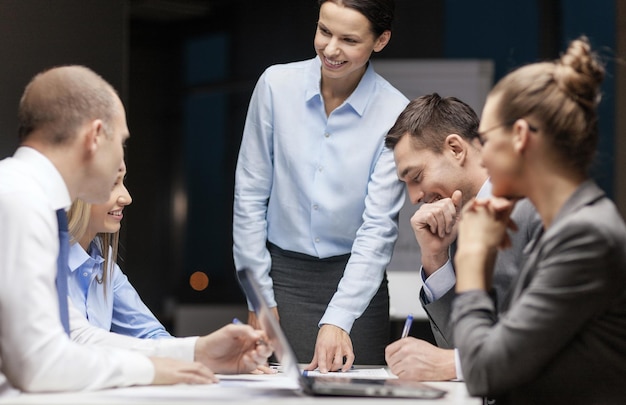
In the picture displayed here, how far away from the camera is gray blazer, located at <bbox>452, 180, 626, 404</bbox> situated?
1.78 meters

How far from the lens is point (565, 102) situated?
6.22ft

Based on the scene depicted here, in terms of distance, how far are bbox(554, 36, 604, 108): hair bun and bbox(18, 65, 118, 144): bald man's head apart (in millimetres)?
945

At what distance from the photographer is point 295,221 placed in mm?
3420

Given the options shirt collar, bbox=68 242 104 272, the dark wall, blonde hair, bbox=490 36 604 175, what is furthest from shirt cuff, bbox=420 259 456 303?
the dark wall

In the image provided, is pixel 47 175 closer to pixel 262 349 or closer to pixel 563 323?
pixel 262 349

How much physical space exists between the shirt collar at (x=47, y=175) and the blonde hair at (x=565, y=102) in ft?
2.96

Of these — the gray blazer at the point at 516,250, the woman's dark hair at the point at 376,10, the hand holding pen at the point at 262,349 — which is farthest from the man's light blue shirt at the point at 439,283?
the woman's dark hair at the point at 376,10

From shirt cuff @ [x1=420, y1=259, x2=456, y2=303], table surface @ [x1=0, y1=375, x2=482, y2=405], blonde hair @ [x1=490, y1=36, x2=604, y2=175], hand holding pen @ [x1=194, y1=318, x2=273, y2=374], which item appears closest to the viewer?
table surface @ [x1=0, y1=375, x2=482, y2=405]

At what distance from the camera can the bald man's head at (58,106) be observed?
205 cm

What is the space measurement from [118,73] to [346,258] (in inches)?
42.6

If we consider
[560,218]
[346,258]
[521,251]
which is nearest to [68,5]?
[346,258]

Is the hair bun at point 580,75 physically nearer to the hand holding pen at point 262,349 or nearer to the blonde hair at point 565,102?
the blonde hair at point 565,102

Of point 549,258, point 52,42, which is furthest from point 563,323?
point 52,42

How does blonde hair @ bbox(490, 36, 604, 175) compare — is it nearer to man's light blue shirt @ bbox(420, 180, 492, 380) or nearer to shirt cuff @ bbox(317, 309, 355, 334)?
man's light blue shirt @ bbox(420, 180, 492, 380)
